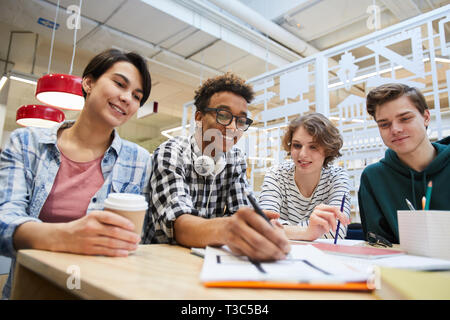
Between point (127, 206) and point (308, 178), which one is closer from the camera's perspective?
point (127, 206)

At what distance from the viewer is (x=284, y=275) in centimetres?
49

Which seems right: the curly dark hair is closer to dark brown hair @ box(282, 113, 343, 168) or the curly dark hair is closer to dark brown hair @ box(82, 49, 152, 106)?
dark brown hair @ box(82, 49, 152, 106)

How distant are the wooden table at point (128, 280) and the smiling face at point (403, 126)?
1454 millimetres

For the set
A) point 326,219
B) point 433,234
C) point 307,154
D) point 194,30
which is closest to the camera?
point 433,234

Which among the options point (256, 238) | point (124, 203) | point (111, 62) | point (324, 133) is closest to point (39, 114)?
point (111, 62)

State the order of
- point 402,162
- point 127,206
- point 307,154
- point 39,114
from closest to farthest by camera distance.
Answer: point 127,206 → point 402,162 → point 307,154 → point 39,114

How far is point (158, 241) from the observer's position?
1177mm

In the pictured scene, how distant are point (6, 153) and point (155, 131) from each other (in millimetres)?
11210

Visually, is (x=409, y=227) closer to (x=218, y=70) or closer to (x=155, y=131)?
(x=218, y=70)

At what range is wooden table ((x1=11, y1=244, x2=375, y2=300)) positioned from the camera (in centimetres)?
44

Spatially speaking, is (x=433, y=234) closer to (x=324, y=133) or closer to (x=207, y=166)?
(x=207, y=166)

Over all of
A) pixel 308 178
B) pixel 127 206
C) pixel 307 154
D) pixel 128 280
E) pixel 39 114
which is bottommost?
pixel 128 280

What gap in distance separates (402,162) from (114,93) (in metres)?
1.71

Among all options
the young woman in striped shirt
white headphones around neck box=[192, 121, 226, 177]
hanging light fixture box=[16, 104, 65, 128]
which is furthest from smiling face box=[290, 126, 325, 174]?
hanging light fixture box=[16, 104, 65, 128]
